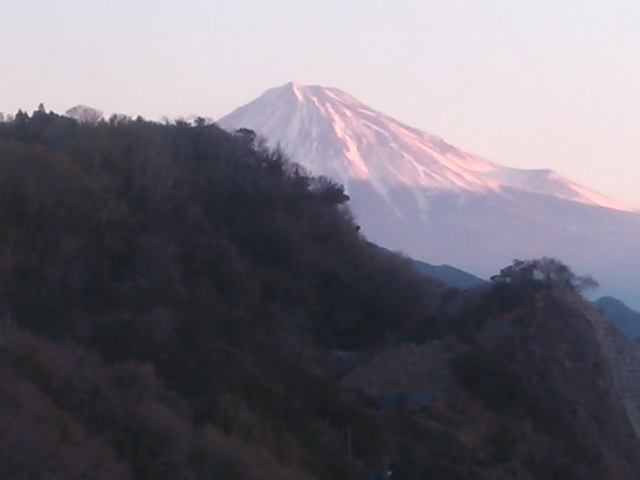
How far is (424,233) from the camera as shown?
53219 millimetres

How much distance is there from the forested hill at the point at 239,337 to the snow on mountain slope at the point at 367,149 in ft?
91.6

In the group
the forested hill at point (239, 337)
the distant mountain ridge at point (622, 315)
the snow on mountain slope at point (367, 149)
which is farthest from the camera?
the snow on mountain slope at point (367, 149)

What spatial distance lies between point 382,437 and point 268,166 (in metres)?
10.4

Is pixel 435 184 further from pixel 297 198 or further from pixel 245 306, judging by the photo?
pixel 245 306

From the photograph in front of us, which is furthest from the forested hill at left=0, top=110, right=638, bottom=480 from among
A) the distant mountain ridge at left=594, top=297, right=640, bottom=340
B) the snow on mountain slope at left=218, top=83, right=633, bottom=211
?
the snow on mountain slope at left=218, top=83, right=633, bottom=211

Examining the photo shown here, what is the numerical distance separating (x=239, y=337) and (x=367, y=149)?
131 feet

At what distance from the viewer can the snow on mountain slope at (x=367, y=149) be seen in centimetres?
5675

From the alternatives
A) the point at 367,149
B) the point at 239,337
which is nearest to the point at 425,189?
the point at 367,149

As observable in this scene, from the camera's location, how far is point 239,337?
20.9 m

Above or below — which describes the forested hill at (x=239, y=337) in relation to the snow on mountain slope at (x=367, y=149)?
below

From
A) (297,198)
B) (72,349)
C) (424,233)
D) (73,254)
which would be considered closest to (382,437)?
(72,349)

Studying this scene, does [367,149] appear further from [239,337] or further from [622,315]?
[239,337]

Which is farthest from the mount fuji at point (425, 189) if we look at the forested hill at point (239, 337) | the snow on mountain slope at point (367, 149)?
the forested hill at point (239, 337)

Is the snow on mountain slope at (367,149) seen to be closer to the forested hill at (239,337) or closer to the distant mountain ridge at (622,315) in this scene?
the distant mountain ridge at (622,315)
